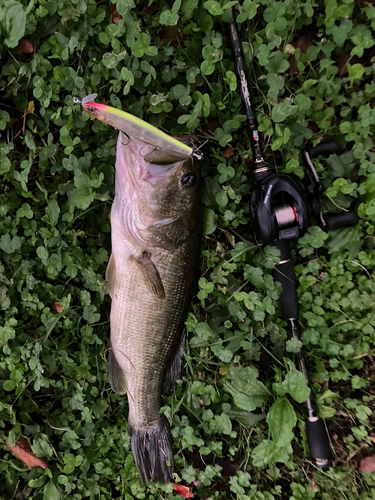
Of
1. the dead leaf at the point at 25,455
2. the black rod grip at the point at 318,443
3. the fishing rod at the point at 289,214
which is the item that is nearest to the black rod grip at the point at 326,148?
the fishing rod at the point at 289,214

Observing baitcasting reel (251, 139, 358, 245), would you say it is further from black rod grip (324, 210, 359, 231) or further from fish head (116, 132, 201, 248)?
fish head (116, 132, 201, 248)

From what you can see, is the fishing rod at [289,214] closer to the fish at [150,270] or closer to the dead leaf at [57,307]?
the fish at [150,270]

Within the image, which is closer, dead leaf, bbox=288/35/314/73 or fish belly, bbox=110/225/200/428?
fish belly, bbox=110/225/200/428

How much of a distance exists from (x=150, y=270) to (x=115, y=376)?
2.38 feet

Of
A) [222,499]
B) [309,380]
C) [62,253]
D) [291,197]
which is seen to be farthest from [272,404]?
[62,253]

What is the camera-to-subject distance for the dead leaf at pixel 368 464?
190cm

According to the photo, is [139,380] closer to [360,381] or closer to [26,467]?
[26,467]

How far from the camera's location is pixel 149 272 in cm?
170

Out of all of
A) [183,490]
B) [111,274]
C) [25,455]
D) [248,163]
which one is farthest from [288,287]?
[25,455]

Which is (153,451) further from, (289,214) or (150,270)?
(289,214)

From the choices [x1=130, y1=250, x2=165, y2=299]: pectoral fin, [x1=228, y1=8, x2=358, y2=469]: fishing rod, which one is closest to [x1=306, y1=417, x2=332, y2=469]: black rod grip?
[x1=228, y1=8, x2=358, y2=469]: fishing rod

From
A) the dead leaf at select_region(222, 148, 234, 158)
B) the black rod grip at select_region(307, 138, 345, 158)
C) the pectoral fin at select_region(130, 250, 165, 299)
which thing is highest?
the dead leaf at select_region(222, 148, 234, 158)

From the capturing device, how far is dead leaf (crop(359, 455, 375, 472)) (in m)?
1.90

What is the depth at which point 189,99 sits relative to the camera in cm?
178
